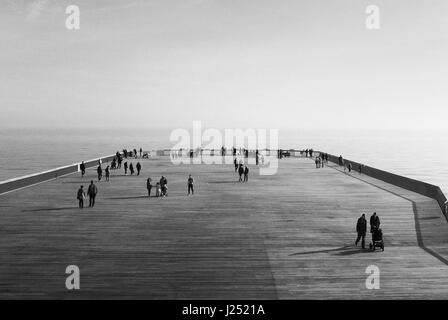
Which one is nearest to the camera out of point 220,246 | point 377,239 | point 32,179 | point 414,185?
point 377,239

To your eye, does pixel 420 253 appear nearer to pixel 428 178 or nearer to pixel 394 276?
pixel 394 276

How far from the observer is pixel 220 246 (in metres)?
16.1

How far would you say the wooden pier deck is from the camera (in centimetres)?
1211

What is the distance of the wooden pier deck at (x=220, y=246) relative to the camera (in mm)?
12109

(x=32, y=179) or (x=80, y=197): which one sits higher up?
(x=32, y=179)

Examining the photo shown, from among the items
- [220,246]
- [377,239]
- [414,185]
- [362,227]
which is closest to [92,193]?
[220,246]

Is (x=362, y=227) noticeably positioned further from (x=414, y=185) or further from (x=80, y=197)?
(x=414, y=185)

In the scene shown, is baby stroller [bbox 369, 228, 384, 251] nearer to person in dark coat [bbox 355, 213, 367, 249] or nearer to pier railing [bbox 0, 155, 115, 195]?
person in dark coat [bbox 355, 213, 367, 249]

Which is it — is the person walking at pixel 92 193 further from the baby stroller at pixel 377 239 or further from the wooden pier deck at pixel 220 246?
the baby stroller at pixel 377 239

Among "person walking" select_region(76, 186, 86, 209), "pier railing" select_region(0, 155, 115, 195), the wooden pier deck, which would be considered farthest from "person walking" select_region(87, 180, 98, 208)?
"pier railing" select_region(0, 155, 115, 195)

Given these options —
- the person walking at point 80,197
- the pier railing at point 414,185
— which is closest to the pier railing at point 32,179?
the person walking at point 80,197

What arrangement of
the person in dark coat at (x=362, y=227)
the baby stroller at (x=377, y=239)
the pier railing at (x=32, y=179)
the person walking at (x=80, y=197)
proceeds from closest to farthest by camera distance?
the baby stroller at (x=377, y=239)
the person in dark coat at (x=362, y=227)
the person walking at (x=80, y=197)
the pier railing at (x=32, y=179)

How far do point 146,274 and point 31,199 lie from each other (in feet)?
52.1
